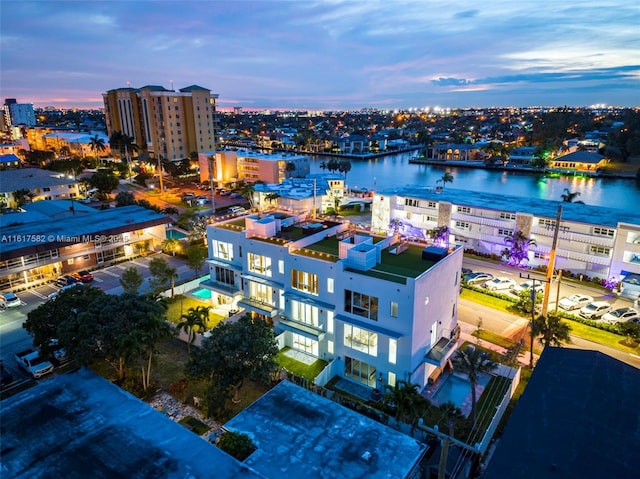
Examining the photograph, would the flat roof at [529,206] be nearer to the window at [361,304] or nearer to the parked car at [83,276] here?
the window at [361,304]

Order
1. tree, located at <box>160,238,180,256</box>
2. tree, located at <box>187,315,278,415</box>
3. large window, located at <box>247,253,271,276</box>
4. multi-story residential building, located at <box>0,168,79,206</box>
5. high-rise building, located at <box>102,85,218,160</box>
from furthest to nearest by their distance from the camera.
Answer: high-rise building, located at <box>102,85,218,160</box> < multi-story residential building, located at <box>0,168,79,206</box> < tree, located at <box>160,238,180,256</box> < large window, located at <box>247,253,271,276</box> < tree, located at <box>187,315,278,415</box>

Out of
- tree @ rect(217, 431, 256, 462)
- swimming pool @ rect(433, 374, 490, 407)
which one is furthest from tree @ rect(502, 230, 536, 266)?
tree @ rect(217, 431, 256, 462)

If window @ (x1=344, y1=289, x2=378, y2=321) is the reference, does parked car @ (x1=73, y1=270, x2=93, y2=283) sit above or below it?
below

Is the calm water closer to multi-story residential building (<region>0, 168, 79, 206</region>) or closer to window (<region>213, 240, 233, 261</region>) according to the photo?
multi-story residential building (<region>0, 168, 79, 206</region>)

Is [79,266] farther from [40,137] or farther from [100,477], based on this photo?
[40,137]

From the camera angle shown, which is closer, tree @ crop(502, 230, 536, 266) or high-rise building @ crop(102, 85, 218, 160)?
tree @ crop(502, 230, 536, 266)

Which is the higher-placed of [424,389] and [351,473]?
[351,473]

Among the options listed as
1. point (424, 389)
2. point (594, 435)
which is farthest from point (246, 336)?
point (594, 435)
